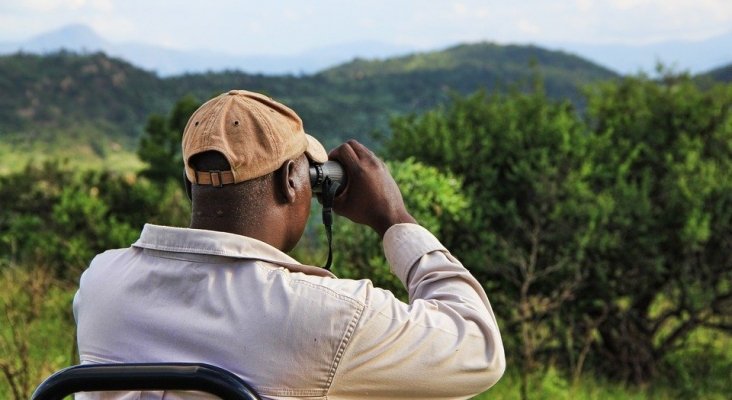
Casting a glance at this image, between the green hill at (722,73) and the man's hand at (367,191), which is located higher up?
the man's hand at (367,191)

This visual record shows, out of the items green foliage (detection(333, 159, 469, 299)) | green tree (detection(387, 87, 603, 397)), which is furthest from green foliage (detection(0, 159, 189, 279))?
green foliage (detection(333, 159, 469, 299))

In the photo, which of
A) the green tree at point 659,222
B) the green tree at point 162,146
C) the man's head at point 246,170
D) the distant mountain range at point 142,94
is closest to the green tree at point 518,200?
the green tree at point 659,222

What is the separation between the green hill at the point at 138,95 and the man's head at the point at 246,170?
22272 millimetres

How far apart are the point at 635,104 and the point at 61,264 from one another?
15.3 feet

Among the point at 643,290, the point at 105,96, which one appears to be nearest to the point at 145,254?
the point at 643,290

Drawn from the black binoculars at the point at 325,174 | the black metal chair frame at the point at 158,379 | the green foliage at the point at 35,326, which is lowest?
the green foliage at the point at 35,326

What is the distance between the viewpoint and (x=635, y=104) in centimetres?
675

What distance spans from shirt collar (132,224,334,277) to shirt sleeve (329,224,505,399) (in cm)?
16

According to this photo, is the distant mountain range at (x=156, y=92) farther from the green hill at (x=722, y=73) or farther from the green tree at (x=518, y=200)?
the green tree at (x=518, y=200)

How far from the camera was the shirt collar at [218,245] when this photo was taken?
166 cm

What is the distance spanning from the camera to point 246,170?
1.69 meters

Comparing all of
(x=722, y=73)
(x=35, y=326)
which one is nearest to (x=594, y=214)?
(x=35, y=326)

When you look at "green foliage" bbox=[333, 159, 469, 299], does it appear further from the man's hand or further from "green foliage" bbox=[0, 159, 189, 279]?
"green foliage" bbox=[0, 159, 189, 279]

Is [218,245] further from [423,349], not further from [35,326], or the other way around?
[35,326]
